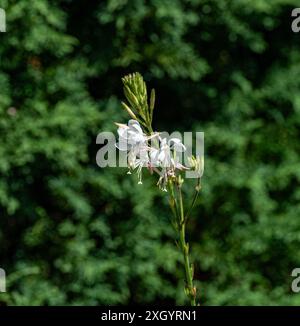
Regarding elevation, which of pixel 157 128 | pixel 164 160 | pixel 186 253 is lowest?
pixel 186 253

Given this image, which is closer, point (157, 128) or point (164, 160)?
point (164, 160)

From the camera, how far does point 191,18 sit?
10.5 feet

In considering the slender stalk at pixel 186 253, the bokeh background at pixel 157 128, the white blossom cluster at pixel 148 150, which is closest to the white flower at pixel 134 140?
the white blossom cluster at pixel 148 150

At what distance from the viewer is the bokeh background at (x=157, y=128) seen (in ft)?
10.0

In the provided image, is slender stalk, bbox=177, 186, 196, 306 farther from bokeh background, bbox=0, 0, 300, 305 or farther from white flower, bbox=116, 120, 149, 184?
bokeh background, bbox=0, 0, 300, 305

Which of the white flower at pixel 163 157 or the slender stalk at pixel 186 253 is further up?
the white flower at pixel 163 157

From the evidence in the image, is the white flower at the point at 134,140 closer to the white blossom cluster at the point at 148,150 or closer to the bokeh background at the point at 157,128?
the white blossom cluster at the point at 148,150

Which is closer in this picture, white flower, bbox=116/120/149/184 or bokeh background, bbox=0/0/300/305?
white flower, bbox=116/120/149/184

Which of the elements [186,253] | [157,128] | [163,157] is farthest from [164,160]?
[157,128]

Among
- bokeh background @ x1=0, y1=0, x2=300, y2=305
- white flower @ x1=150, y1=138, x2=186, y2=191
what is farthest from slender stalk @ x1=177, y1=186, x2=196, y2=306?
bokeh background @ x1=0, y1=0, x2=300, y2=305

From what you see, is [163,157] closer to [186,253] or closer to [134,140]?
[134,140]

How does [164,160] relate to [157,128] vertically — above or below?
below

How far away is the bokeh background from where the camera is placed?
10.0 ft

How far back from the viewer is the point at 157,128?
338 centimetres
